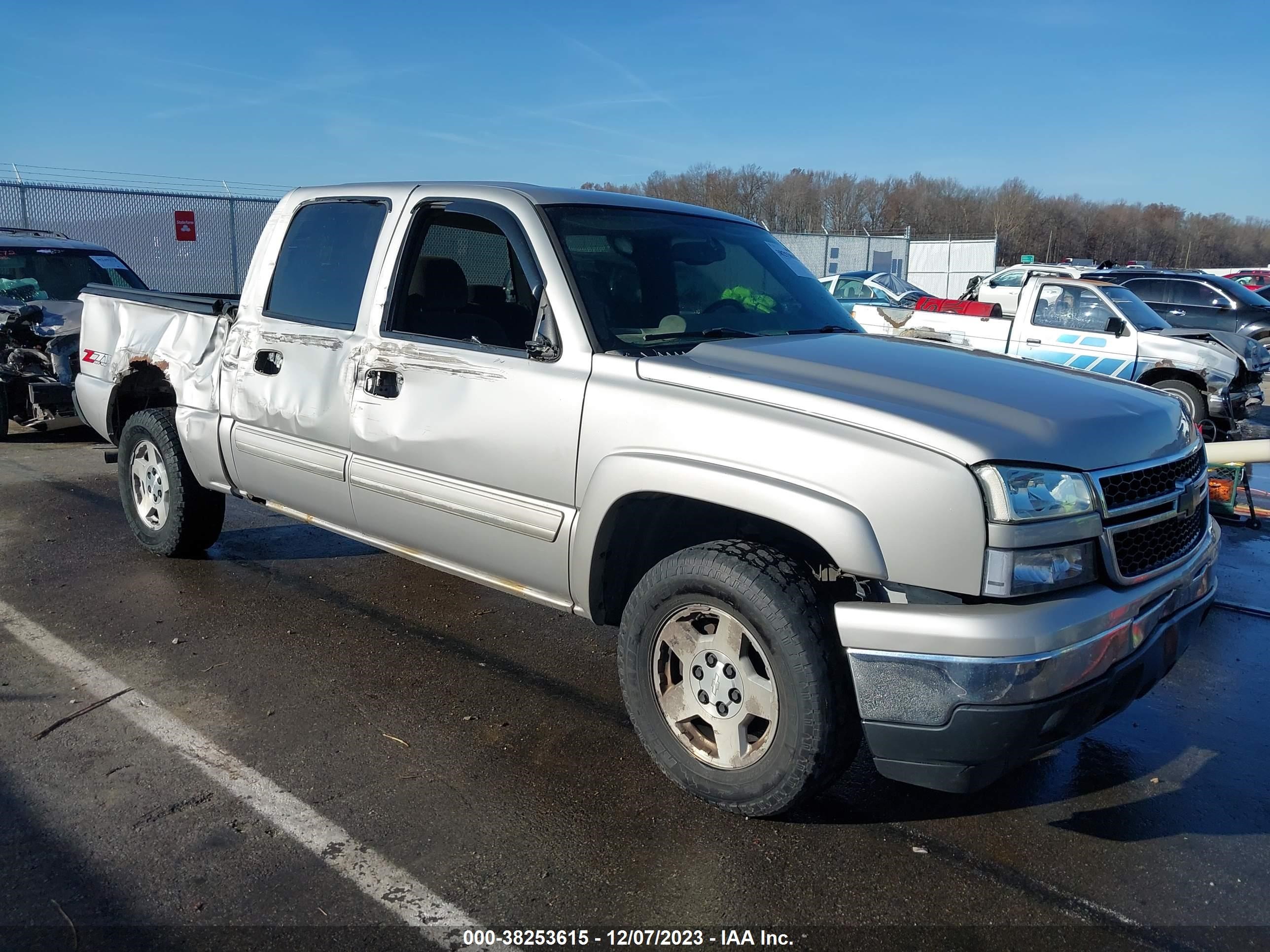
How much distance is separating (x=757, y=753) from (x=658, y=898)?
526 mm

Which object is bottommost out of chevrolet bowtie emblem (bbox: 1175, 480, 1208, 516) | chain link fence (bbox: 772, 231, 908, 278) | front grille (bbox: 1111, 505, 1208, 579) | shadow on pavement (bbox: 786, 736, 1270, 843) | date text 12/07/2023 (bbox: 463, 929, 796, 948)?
shadow on pavement (bbox: 786, 736, 1270, 843)

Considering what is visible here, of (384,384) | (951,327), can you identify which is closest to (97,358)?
(384,384)

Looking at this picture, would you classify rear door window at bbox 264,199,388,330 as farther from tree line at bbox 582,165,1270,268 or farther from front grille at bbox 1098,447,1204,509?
tree line at bbox 582,165,1270,268

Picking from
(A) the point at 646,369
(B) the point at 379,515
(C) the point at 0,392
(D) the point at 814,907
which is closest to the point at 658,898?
(D) the point at 814,907

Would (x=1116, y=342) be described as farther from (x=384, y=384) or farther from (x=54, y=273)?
(x=54, y=273)

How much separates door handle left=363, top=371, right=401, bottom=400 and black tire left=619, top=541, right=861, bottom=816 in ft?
4.57

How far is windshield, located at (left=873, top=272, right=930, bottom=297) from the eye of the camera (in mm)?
21803

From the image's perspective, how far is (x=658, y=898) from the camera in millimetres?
2770

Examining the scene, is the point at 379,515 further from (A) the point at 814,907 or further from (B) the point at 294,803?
(A) the point at 814,907

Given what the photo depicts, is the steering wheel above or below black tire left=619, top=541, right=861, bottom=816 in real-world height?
above

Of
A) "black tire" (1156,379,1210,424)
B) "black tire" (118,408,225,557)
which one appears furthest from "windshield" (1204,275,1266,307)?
"black tire" (118,408,225,557)

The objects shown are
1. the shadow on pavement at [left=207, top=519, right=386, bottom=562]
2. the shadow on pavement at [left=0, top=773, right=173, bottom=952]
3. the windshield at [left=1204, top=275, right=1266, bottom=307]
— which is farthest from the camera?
the windshield at [left=1204, top=275, right=1266, bottom=307]

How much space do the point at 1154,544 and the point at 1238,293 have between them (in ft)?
58.5

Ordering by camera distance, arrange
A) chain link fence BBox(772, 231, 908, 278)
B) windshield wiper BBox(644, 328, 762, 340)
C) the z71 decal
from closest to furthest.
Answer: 1. windshield wiper BBox(644, 328, 762, 340)
2. the z71 decal
3. chain link fence BBox(772, 231, 908, 278)
